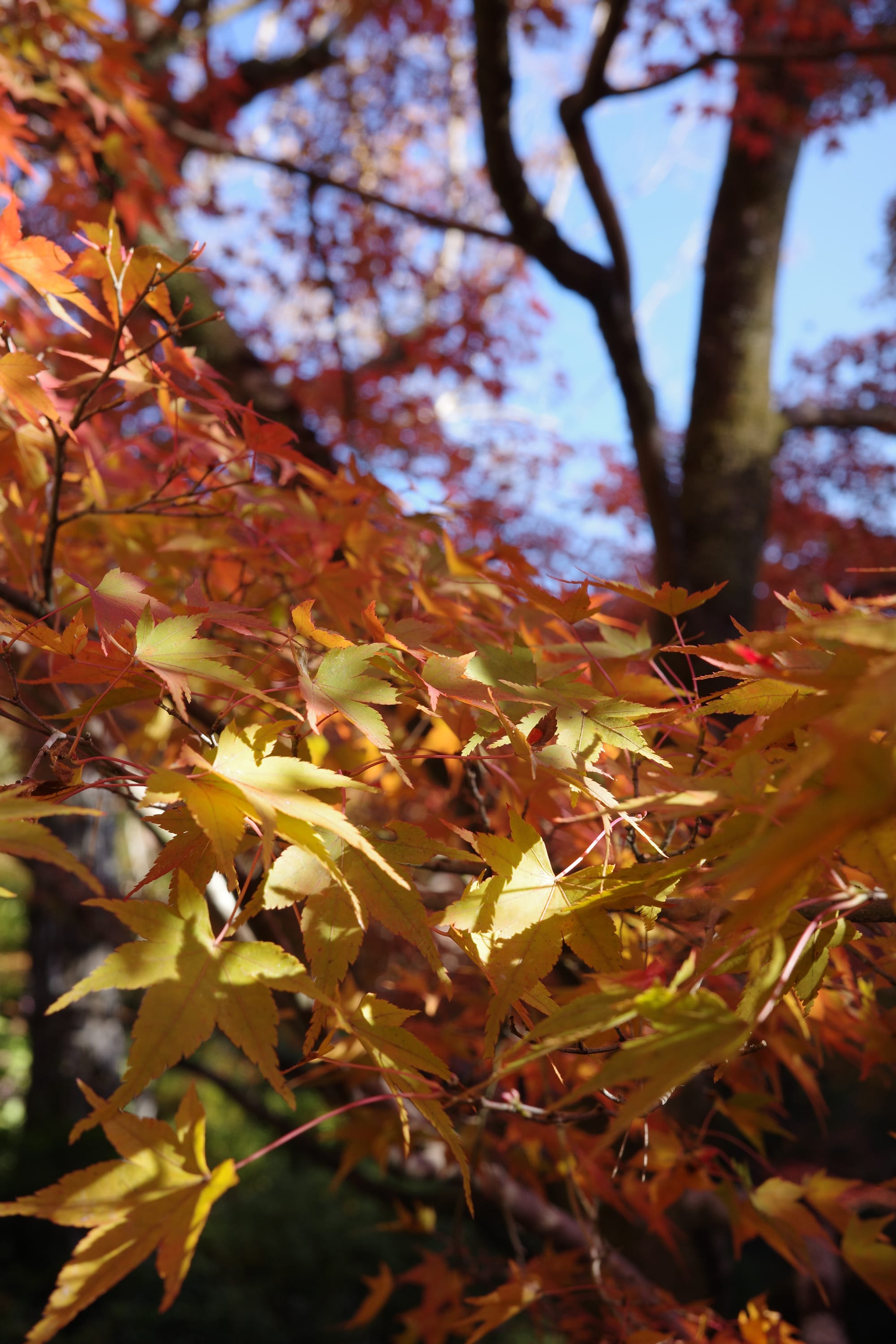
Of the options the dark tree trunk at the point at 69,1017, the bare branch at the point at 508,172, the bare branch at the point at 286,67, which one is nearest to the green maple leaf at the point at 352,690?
the bare branch at the point at 508,172

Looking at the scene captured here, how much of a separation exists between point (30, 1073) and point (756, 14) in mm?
7374

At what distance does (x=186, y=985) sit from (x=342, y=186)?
271cm

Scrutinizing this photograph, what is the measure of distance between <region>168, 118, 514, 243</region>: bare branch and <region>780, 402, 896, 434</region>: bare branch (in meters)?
1.20

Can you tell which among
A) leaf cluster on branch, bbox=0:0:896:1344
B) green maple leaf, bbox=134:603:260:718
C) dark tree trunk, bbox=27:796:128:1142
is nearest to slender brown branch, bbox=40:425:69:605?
leaf cluster on branch, bbox=0:0:896:1344

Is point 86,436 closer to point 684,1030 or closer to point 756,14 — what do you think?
point 684,1030

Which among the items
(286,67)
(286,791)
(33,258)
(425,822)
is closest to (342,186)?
(33,258)

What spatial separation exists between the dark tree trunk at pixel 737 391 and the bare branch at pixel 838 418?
0.57ft

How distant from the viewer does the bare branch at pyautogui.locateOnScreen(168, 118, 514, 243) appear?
105 inches

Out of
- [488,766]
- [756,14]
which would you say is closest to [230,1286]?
[488,766]

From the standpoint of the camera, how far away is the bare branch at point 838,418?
2941mm

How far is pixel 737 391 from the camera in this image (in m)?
2.79

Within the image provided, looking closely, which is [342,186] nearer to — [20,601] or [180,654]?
[20,601]

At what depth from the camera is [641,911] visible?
0.70 m

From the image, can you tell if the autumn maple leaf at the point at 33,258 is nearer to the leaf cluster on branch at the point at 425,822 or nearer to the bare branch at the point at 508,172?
the leaf cluster on branch at the point at 425,822
